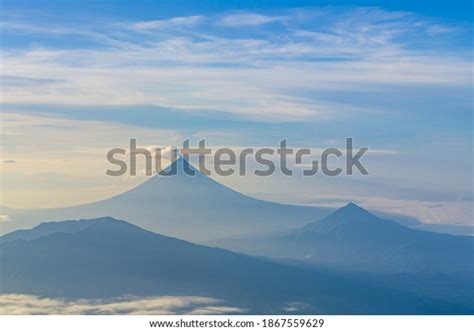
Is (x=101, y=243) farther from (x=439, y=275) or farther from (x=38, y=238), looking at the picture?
Result: (x=439, y=275)

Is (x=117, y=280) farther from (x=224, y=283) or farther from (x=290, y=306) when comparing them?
(x=290, y=306)

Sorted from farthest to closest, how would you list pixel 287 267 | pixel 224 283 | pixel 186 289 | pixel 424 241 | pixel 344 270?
pixel 424 241
pixel 344 270
pixel 287 267
pixel 224 283
pixel 186 289

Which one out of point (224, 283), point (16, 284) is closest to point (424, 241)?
point (224, 283)

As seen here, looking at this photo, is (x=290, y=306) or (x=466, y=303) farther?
(x=466, y=303)

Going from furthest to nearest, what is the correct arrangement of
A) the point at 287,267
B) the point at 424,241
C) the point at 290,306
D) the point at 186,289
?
the point at 424,241 → the point at 287,267 → the point at 186,289 → the point at 290,306
